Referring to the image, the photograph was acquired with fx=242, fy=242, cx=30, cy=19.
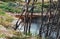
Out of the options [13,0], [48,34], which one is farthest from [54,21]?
[13,0]

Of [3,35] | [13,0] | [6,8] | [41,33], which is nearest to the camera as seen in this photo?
[3,35]

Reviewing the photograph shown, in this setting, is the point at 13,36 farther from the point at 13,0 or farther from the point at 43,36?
the point at 13,0

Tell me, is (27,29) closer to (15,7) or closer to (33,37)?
(33,37)

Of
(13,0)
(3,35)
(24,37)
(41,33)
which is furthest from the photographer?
(13,0)

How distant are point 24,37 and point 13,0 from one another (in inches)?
567

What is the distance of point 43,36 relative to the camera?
39.7ft

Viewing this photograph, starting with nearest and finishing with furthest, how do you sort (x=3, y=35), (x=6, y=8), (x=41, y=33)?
(x=3, y=35) → (x=41, y=33) → (x=6, y=8)

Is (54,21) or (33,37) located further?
(54,21)

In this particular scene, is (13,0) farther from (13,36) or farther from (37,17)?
(13,36)

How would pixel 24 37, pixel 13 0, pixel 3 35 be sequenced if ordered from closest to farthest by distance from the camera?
pixel 3 35
pixel 24 37
pixel 13 0

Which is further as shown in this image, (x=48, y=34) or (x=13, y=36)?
(x=48, y=34)

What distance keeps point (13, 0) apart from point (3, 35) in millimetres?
15026

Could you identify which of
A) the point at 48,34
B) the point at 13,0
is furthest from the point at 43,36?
the point at 13,0

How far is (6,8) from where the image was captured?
65.9 ft
